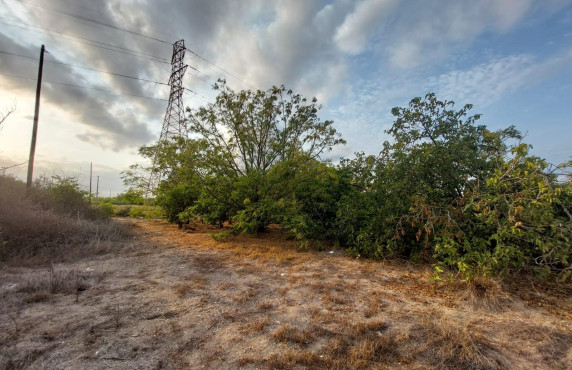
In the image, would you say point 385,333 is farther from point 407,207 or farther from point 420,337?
point 407,207

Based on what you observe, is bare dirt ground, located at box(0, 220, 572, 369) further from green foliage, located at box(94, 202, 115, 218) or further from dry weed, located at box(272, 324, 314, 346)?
green foliage, located at box(94, 202, 115, 218)

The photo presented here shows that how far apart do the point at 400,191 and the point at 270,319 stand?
14.1 ft

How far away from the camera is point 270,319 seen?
9.99 ft

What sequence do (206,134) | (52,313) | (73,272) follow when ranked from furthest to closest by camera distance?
(206,134)
(73,272)
(52,313)

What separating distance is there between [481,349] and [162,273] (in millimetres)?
4725

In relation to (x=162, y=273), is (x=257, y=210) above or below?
above

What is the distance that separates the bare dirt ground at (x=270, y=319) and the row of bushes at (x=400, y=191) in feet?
2.28

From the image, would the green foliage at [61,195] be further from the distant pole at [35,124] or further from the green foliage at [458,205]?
the green foliage at [458,205]

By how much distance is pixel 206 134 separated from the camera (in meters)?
8.53

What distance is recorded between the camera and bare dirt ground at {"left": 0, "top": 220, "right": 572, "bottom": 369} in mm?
2297

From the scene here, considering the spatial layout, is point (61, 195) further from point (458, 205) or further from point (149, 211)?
point (458, 205)

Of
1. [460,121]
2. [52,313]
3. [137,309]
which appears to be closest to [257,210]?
[137,309]

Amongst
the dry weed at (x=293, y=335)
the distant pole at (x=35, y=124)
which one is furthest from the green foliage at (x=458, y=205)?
the distant pole at (x=35, y=124)

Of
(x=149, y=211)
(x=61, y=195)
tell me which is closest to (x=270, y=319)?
(x=149, y=211)
